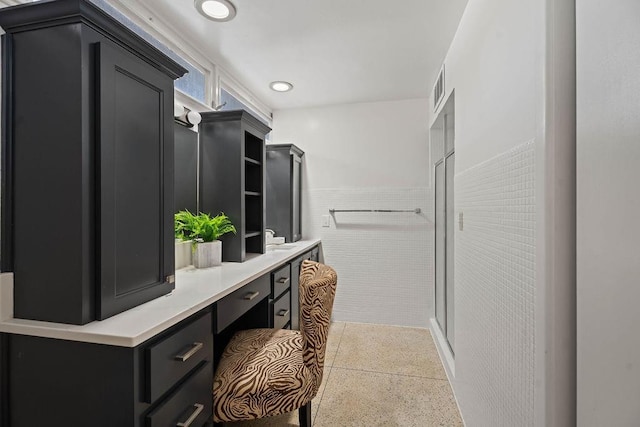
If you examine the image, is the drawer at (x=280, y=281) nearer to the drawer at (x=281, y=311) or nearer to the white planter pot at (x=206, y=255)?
the drawer at (x=281, y=311)

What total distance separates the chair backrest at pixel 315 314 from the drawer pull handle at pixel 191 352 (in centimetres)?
42

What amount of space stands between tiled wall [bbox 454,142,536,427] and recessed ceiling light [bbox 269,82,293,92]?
69.3 inches

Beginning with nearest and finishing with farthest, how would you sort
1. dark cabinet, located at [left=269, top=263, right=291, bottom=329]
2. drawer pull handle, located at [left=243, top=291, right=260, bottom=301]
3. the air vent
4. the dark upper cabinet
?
1. the dark upper cabinet
2. drawer pull handle, located at [left=243, top=291, right=260, bottom=301]
3. dark cabinet, located at [left=269, top=263, right=291, bottom=329]
4. the air vent

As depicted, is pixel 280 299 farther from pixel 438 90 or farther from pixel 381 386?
pixel 438 90

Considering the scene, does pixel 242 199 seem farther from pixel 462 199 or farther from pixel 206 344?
pixel 462 199

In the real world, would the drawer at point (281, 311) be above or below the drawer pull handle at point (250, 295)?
below

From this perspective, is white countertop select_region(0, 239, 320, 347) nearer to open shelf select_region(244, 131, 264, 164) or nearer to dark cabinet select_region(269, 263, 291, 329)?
dark cabinet select_region(269, 263, 291, 329)

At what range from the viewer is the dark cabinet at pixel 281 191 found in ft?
9.91

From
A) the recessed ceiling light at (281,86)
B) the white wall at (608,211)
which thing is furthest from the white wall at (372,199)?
the white wall at (608,211)

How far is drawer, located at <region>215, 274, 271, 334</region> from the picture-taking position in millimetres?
1309

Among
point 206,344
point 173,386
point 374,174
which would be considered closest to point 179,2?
point 206,344

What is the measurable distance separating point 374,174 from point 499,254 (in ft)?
6.97

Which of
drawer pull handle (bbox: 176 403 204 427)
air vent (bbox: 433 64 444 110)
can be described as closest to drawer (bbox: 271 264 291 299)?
drawer pull handle (bbox: 176 403 204 427)

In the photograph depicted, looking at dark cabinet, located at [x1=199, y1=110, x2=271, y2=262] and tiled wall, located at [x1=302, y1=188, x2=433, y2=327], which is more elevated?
dark cabinet, located at [x1=199, y1=110, x2=271, y2=262]
